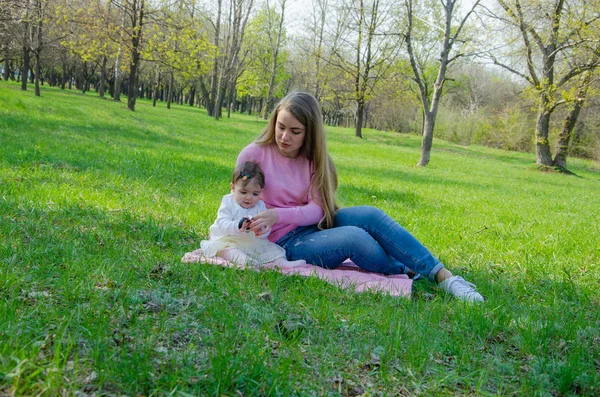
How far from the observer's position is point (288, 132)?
12.5ft

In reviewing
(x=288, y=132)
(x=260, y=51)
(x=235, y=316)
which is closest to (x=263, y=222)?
(x=288, y=132)

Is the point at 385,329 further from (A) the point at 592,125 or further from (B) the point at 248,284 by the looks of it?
(A) the point at 592,125

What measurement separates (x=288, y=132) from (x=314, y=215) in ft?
2.47

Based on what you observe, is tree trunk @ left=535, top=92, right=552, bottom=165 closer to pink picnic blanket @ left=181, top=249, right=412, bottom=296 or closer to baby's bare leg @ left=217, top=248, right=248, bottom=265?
pink picnic blanket @ left=181, top=249, right=412, bottom=296

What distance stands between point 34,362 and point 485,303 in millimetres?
2773

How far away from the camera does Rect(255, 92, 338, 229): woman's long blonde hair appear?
3875mm

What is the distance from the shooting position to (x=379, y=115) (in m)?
58.0

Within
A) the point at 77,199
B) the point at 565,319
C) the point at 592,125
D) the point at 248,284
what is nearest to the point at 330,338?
the point at 248,284

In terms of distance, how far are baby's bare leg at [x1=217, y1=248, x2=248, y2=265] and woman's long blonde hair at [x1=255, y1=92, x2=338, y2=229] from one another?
769 millimetres

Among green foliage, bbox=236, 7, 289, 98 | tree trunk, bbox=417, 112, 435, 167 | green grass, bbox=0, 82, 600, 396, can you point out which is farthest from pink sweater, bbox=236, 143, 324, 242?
green foliage, bbox=236, 7, 289, 98

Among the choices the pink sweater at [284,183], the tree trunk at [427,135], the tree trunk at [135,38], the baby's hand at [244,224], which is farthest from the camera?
the tree trunk at [135,38]

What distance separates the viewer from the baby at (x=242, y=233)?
3693mm

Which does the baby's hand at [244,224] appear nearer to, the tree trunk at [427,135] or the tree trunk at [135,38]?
the tree trunk at [427,135]

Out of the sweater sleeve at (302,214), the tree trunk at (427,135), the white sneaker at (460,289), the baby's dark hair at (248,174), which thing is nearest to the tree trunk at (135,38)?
the tree trunk at (427,135)
